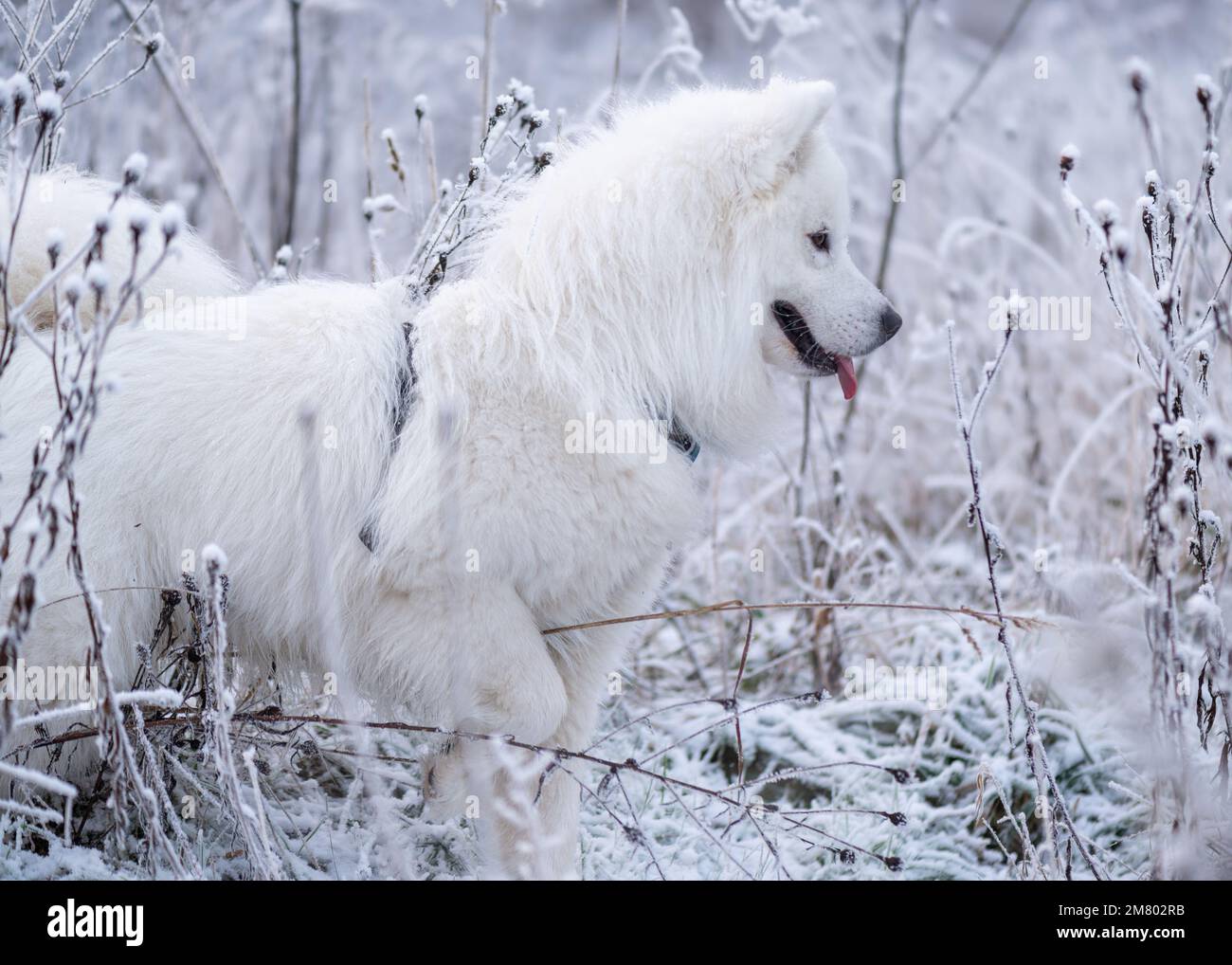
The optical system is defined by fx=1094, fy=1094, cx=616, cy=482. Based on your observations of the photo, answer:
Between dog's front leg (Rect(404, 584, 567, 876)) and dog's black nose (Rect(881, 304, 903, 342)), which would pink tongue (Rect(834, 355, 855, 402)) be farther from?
dog's front leg (Rect(404, 584, 567, 876))

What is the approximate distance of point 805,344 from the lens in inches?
106

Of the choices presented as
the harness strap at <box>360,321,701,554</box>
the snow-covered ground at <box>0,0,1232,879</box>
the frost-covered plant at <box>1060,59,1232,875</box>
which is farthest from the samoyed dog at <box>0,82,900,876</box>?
the frost-covered plant at <box>1060,59,1232,875</box>

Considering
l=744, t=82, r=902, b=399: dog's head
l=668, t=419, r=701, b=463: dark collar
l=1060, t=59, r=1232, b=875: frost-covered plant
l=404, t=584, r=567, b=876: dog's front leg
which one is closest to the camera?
l=1060, t=59, r=1232, b=875: frost-covered plant

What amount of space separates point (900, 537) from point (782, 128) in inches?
98.3

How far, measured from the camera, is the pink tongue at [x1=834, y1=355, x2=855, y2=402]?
2707 millimetres

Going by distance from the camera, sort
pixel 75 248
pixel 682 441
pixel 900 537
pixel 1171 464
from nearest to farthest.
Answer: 1. pixel 1171 464
2. pixel 75 248
3. pixel 682 441
4. pixel 900 537

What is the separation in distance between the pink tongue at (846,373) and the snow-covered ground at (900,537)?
0.38m

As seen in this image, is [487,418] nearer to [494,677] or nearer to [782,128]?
[494,677]

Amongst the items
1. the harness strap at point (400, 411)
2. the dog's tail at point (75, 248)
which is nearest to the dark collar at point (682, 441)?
the harness strap at point (400, 411)

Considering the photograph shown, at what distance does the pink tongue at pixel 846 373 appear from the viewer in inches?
107

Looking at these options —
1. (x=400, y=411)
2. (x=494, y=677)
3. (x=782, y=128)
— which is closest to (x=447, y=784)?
(x=494, y=677)
